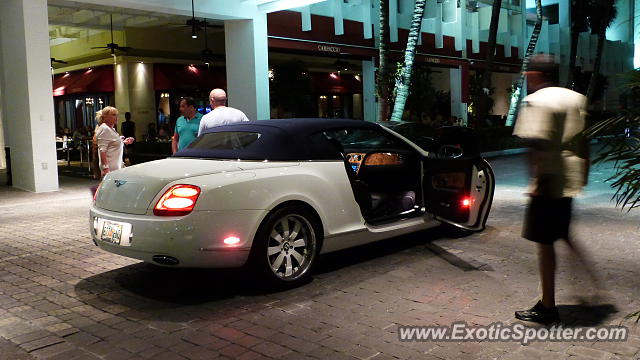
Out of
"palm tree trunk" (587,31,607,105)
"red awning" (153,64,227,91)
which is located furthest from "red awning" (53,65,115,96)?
"palm tree trunk" (587,31,607,105)

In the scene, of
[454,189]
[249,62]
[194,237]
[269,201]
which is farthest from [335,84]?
[194,237]

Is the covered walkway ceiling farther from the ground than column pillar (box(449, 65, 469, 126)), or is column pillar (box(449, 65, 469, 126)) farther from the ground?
the covered walkway ceiling

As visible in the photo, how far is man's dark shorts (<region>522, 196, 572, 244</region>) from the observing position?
409 centimetres

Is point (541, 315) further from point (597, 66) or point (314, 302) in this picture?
point (597, 66)

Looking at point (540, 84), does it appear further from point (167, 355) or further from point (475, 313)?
point (167, 355)

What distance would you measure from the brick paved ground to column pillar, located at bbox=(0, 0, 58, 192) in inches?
240

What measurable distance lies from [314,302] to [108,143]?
15.5 feet

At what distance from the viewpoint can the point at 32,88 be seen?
1266 centimetres

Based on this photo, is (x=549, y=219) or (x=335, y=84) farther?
(x=335, y=84)

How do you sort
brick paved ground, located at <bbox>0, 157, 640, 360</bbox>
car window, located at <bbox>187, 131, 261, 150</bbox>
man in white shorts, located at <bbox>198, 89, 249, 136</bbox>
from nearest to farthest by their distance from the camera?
brick paved ground, located at <bbox>0, 157, 640, 360</bbox> < car window, located at <bbox>187, 131, 261, 150</bbox> < man in white shorts, located at <bbox>198, 89, 249, 136</bbox>

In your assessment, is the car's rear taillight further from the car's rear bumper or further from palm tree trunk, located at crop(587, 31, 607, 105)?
palm tree trunk, located at crop(587, 31, 607, 105)

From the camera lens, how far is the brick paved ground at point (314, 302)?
3.85 metres

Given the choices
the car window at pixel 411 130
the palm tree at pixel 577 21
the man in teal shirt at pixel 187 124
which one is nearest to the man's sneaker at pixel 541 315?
the man in teal shirt at pixel 187 124

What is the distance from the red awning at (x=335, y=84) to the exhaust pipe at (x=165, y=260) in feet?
83.3
